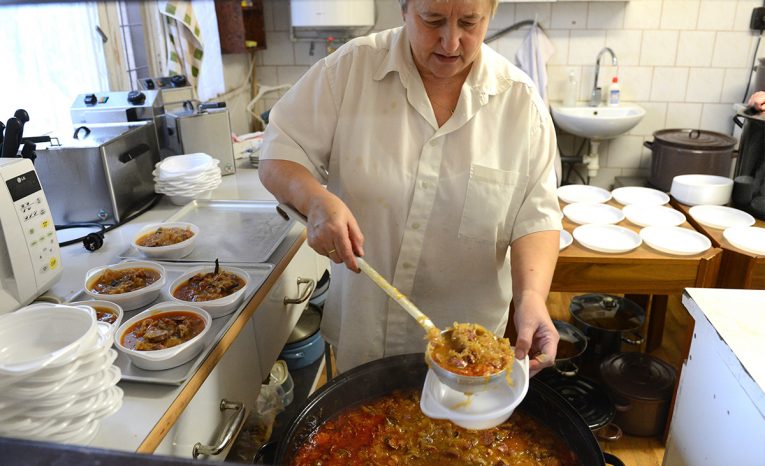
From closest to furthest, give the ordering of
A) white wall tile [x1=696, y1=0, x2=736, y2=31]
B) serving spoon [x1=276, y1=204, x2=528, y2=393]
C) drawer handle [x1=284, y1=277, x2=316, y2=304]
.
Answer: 1. serving spoon [x1=276, y1=204, x2=528, y2=393]
2. drawer handle [x1=284, y1=277, x2=316, y2=304]
3. white wall tile [x1=696, y1=0, x2=736, y2=31]

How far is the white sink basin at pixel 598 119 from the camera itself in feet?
12.1

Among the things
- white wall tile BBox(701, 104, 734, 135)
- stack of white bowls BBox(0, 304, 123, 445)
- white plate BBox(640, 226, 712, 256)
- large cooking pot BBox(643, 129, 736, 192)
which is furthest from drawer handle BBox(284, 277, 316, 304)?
white wall tile BBox(701, 104, 734, 135)

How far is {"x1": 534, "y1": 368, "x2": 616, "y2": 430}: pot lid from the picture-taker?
6.98 feet

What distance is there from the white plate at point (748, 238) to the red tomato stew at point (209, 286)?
6.05 feet

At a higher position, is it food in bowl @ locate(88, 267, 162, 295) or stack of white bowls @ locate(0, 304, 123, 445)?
stack of white bowls @ locate(0, 304, 123, 445)

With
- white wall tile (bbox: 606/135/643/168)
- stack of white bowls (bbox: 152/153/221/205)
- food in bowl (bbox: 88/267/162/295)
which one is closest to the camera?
food in bowl (bbox: 88/267/162/295)

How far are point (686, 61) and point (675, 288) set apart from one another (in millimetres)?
2392

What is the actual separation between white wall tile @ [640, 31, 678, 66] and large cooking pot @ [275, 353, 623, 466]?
3412 millimetres

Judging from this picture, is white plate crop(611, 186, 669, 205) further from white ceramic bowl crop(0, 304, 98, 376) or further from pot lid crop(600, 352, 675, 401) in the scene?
white ceramic bowl crop(0, 304, 98, 376)

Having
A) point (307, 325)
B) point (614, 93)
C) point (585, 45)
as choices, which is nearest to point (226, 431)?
point (307, 325)

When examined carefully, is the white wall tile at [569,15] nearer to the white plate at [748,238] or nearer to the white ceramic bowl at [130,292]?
the white plate at [748,238]

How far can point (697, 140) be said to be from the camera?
3.22m

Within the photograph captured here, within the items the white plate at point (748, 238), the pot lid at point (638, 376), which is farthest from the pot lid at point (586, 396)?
the white plate at point (748, 238)

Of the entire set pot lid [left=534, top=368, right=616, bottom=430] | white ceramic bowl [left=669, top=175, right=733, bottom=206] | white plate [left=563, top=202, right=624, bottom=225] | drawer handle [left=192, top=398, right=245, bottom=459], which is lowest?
pot lid [left=534, top=368, right=616, bottom=430]
